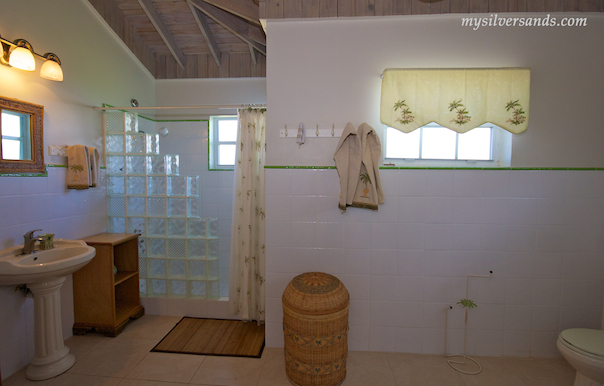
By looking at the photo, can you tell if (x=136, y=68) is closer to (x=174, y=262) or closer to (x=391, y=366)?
(x=174, y=262)

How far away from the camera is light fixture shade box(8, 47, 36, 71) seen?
5.53ft

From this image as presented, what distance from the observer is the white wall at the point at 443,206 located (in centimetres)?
196

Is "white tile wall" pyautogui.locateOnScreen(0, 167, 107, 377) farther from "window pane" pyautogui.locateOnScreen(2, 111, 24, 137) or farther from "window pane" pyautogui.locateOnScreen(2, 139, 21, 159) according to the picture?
"window pane" pyautogui.locateOnScreen(2, 111, 24, 137)

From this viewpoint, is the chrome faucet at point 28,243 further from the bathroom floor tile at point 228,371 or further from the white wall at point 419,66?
the white wall at point 419,66

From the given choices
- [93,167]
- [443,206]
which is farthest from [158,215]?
[443,206]

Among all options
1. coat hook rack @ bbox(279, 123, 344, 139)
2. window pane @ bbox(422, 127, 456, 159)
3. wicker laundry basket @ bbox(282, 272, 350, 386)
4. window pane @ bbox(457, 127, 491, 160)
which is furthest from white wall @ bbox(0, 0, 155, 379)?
window pane @ bbox(457, 127, 491, 160)

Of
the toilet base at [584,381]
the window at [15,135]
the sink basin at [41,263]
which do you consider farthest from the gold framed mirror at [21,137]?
the toilet base at [584,381]

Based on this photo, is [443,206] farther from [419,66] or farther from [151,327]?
[151,327]

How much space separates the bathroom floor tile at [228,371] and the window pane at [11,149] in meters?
1.90

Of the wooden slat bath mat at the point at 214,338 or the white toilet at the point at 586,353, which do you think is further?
the wooden slat bath mat at the point at 214,338

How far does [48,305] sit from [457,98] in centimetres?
313

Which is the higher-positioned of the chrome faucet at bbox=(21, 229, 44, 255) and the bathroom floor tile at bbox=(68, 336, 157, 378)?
the chrome faucet at bbox=(21, 229, 44, 255)

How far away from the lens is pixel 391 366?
1939 millimetres

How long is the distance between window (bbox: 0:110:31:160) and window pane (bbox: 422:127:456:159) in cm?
290
